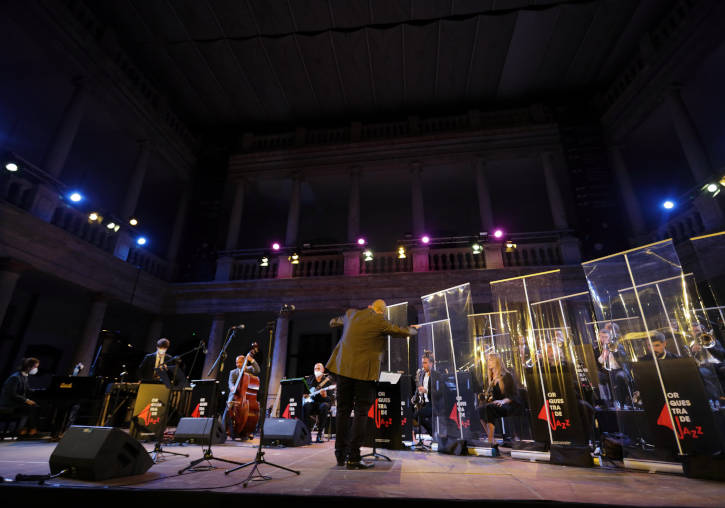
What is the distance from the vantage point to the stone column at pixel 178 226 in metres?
11.5

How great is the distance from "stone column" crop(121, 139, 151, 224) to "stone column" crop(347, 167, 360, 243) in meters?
6.20

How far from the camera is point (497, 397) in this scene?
5344 millimetres

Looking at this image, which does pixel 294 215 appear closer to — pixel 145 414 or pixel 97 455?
pixel 145 414

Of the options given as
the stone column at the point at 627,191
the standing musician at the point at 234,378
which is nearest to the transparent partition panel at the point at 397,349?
the standing musician at the point at 234,378

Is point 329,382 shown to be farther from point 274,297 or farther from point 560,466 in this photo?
point 560,466

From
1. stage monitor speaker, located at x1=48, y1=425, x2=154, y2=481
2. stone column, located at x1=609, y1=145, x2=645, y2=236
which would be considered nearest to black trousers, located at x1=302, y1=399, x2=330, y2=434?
stage monitor speaker, located at x1=48, y1=425, x2=154, y2=481

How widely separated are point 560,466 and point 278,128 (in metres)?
13.2

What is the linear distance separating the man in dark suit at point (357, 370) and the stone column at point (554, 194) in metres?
8.19

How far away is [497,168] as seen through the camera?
1200 cm

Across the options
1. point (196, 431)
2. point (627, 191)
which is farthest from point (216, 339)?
point (627, 191)

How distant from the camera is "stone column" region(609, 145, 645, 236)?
9.42 meters

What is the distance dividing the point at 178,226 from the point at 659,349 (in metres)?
12.8

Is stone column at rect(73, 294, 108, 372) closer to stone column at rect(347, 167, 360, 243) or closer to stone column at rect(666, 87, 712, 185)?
stone column at rect(347, 167, 360, 243)

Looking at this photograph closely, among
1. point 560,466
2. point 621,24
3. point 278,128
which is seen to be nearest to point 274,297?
point 278,128
